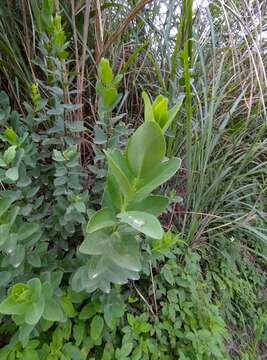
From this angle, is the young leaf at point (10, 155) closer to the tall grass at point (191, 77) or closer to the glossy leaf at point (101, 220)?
the glossy leaf at point (101, 220)

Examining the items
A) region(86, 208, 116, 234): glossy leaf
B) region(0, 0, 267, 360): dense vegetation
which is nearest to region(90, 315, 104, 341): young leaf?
region(0, 0, 267, 360): dense vegetation

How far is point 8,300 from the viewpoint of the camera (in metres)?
0.48

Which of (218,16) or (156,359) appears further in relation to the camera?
(218,16)

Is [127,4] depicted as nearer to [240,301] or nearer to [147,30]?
[147,30]

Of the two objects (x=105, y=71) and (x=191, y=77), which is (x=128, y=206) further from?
(x=191, y=77)

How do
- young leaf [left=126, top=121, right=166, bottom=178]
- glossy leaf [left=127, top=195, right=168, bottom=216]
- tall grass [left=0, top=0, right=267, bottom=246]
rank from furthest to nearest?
tall grass [left=0, top=0, right=267, bottom=246]
glossy leaf [left=127, top=195, right=168, bottom=216]
young leaf [left=126, top=121, right=166, bottom=178]

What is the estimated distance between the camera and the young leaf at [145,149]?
36cm

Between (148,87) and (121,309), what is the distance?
784mm

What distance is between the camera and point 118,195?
46cm

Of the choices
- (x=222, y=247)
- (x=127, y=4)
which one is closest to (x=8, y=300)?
(x=222, y=247)

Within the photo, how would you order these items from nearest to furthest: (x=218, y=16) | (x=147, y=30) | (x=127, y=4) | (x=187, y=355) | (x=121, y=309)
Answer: (x=121, y=309) → (x=187, y=355) → (x=127, y=4) → (x=147, y=30) → (x=218, y=16)

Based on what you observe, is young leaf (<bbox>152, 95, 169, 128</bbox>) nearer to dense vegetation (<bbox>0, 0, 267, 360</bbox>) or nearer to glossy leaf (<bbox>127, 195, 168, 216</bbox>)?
dense vegetation (<bbox>0, 0, 267, 360</bbox>)

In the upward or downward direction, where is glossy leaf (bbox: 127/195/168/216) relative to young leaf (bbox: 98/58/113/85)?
downward

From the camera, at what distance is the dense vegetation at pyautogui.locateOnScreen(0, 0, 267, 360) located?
48 cm
